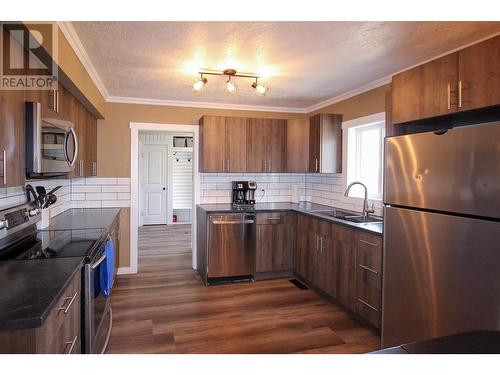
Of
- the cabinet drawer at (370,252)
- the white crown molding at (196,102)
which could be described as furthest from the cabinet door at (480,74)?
the cabinet drawer at (370,252)

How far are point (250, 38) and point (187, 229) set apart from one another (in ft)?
17.8

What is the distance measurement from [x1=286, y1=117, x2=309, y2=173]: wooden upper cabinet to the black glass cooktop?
2.56 m

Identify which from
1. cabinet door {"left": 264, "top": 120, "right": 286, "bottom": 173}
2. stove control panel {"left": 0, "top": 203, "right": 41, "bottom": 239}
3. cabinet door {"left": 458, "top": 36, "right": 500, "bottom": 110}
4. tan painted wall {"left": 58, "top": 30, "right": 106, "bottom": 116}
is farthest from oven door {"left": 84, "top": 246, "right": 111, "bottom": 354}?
cabinet door {"left": 264, "top": 120, "right": 286, "bottom": 173}

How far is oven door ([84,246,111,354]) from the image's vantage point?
5.74 feet

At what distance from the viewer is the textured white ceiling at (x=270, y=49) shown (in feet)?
6.74

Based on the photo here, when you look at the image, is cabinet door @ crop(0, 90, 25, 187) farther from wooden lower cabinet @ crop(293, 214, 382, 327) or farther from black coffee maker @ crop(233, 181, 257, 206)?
black coffee maker @ crop(233, 181, 257, 206)

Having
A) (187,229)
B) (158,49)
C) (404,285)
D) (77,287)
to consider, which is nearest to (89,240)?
(77,287)

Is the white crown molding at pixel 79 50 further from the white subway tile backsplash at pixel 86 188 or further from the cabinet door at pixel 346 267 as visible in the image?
the cabinet door at pixel 346 267

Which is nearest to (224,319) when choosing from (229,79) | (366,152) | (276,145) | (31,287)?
(31,287)

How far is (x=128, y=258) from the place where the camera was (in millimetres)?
4062

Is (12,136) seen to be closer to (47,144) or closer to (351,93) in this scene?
(47,144)

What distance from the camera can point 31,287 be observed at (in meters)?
1.23

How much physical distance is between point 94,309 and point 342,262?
2.11 m
